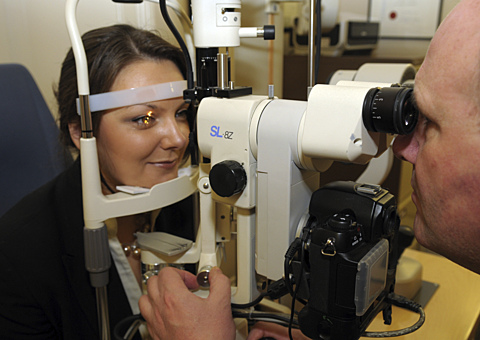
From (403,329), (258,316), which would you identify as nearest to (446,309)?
(403,329)

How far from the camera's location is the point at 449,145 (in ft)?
1.98

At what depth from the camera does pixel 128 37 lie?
3.58ft

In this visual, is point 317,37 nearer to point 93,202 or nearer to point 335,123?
point 335,123

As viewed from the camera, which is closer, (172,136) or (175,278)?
(175,278)

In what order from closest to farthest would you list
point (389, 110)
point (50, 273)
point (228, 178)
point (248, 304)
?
point (389, 110), point (228, 178), point (248, 304), point (50, 273)

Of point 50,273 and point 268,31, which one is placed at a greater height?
point 268,31

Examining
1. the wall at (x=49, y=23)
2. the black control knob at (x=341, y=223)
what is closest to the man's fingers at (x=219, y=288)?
the black control knob at (x=341, y=223)

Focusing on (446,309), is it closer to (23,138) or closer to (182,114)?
(182,114)

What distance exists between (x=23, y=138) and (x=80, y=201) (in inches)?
12.5

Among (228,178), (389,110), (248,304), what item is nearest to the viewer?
(389,110)

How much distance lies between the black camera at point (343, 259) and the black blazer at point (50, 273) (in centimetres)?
50

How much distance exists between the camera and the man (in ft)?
1.86

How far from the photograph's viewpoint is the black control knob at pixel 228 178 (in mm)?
717

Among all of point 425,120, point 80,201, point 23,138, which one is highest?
point 425,120
